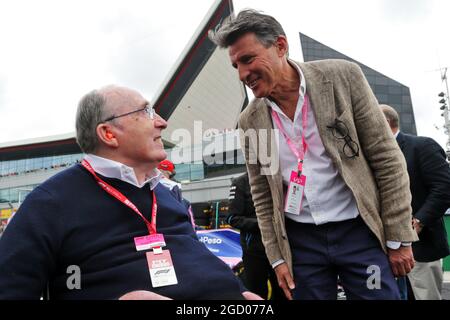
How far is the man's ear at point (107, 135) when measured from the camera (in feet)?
4.68

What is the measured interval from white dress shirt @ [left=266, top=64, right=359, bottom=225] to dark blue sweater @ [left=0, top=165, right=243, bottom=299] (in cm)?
43

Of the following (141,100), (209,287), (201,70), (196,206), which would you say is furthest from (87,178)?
(201,70)

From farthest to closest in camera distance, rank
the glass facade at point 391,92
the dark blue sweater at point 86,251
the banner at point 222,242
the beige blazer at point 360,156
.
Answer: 1. the glass facade at point 391,92
2. the banner at point 222,242
3. the beige blazer at point 360,156
4. the dark blue sweater at point 86,251

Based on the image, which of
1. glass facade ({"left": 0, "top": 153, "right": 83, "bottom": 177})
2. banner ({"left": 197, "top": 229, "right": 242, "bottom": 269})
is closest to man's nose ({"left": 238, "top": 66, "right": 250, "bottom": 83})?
banner ({"left": 197, "top": 229, "right": 242, "bottom": 269})

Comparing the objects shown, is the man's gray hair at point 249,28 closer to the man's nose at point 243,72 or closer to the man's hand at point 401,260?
the man's nose at point 243,72

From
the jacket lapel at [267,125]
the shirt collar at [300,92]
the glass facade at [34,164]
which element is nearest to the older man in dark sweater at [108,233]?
the jacket lapel at [267,125]

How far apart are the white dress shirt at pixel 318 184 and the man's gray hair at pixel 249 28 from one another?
0.17 metres

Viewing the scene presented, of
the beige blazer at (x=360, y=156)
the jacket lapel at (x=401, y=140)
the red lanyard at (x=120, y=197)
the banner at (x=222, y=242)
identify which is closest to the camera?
the red lanyard at (x=120, y=197)

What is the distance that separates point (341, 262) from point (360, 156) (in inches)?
16.2

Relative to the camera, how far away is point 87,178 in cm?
129

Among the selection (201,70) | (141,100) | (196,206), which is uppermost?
(201,70)

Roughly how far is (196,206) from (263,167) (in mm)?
4912

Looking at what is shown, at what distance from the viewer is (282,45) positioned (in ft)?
5.17

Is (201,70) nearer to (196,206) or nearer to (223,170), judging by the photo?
(223,170)
